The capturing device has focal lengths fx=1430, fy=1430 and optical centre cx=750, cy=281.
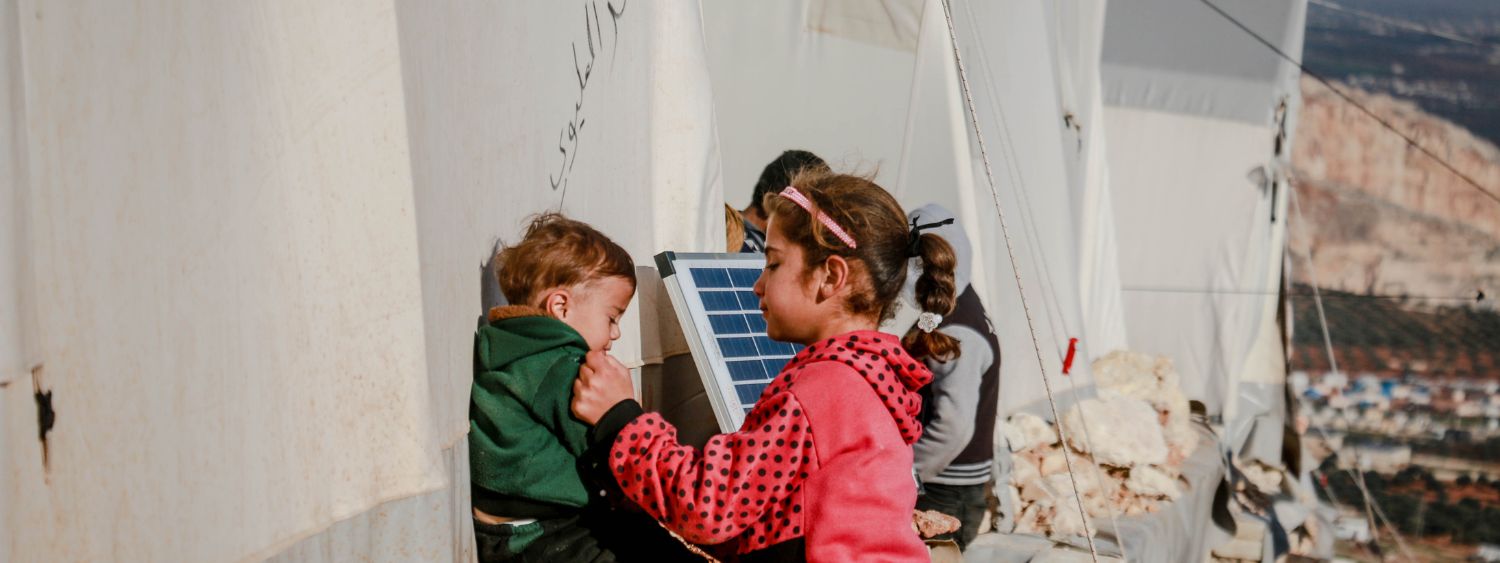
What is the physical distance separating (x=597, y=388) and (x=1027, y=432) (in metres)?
3.39

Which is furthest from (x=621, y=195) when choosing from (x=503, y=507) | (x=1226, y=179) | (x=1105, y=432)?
(x=1226, y=179)

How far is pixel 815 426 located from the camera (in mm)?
1638

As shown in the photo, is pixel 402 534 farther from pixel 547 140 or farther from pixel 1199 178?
pixel 1199 178

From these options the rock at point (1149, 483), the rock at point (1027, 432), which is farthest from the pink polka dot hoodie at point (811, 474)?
the rock at point (1149, 483)

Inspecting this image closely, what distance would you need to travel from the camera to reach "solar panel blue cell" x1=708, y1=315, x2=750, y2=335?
2.48 meters

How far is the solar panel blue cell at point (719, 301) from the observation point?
2.50 m

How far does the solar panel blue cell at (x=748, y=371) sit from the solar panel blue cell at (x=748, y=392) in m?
0.01

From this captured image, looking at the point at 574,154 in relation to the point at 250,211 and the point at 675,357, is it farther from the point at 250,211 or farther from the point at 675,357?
the point at 250,211

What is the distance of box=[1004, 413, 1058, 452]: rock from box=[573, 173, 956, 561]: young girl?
10.5 ft

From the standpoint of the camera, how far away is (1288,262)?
8781 mm

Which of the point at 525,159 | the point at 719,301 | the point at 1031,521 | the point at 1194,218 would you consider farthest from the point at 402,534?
the point at 1194,218

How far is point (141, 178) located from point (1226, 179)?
26.2ft

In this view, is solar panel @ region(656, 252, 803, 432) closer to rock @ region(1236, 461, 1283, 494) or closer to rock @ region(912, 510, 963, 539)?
rock @ region(912, 510, 963, 539)

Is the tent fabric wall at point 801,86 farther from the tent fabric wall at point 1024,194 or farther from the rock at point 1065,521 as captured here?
the rock at point 1065,521
